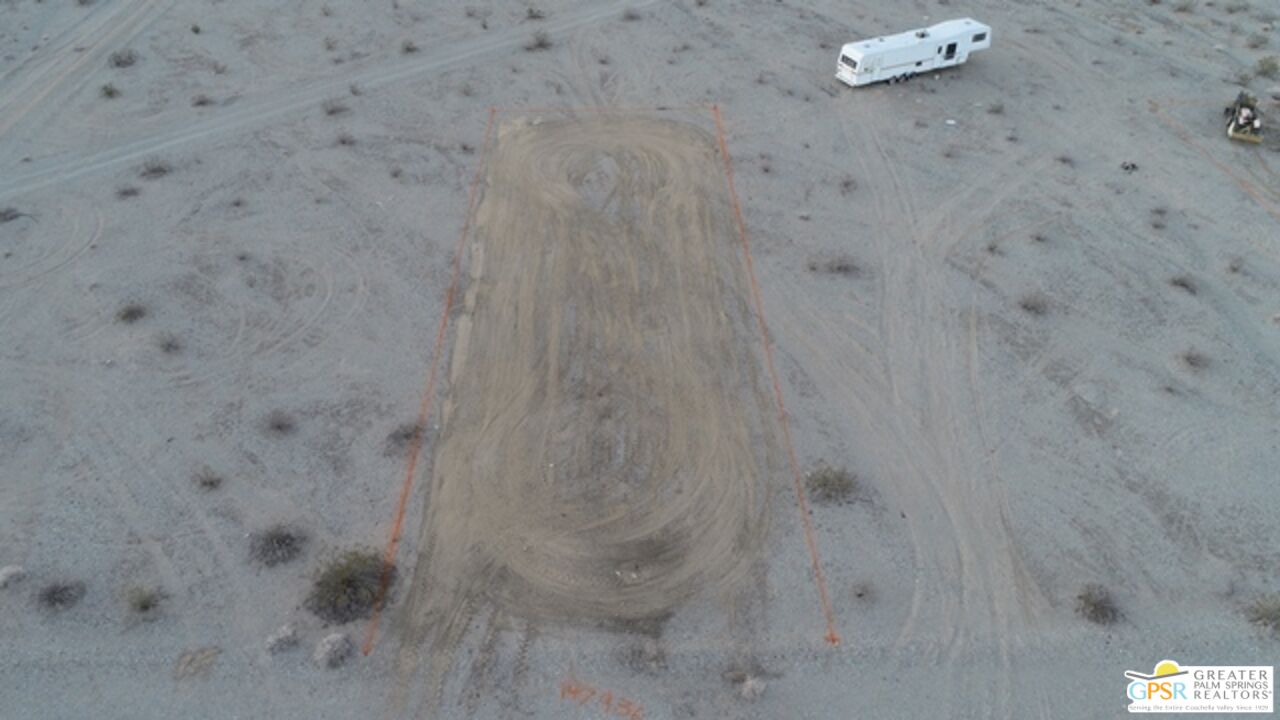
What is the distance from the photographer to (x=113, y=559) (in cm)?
1761

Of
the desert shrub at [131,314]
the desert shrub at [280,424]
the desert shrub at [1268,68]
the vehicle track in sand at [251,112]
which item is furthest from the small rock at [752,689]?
the desert shrub at [1268,68]

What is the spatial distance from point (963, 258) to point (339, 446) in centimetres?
1854

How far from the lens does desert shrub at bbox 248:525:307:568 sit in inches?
696

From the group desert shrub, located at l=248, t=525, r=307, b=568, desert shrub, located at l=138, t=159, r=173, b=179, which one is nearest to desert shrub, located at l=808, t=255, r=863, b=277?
desert shrub, located at l=248, t=525, r=307, b=568

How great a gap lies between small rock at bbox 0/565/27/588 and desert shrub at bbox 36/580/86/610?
2.00ft

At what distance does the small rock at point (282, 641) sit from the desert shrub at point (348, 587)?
23.6 inches

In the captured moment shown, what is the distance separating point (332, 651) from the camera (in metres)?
16.1

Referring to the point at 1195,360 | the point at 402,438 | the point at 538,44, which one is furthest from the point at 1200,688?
the point at 538,44

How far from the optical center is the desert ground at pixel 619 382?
1659 centimetres

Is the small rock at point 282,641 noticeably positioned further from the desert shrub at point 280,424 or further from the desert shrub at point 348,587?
the desert shrub at point 280,424

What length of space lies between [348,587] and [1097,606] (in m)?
14.8

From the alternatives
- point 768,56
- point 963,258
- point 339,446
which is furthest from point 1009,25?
point 339,446

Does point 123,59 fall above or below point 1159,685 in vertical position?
above

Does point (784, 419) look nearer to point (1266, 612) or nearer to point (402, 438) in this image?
point (402, 438)
